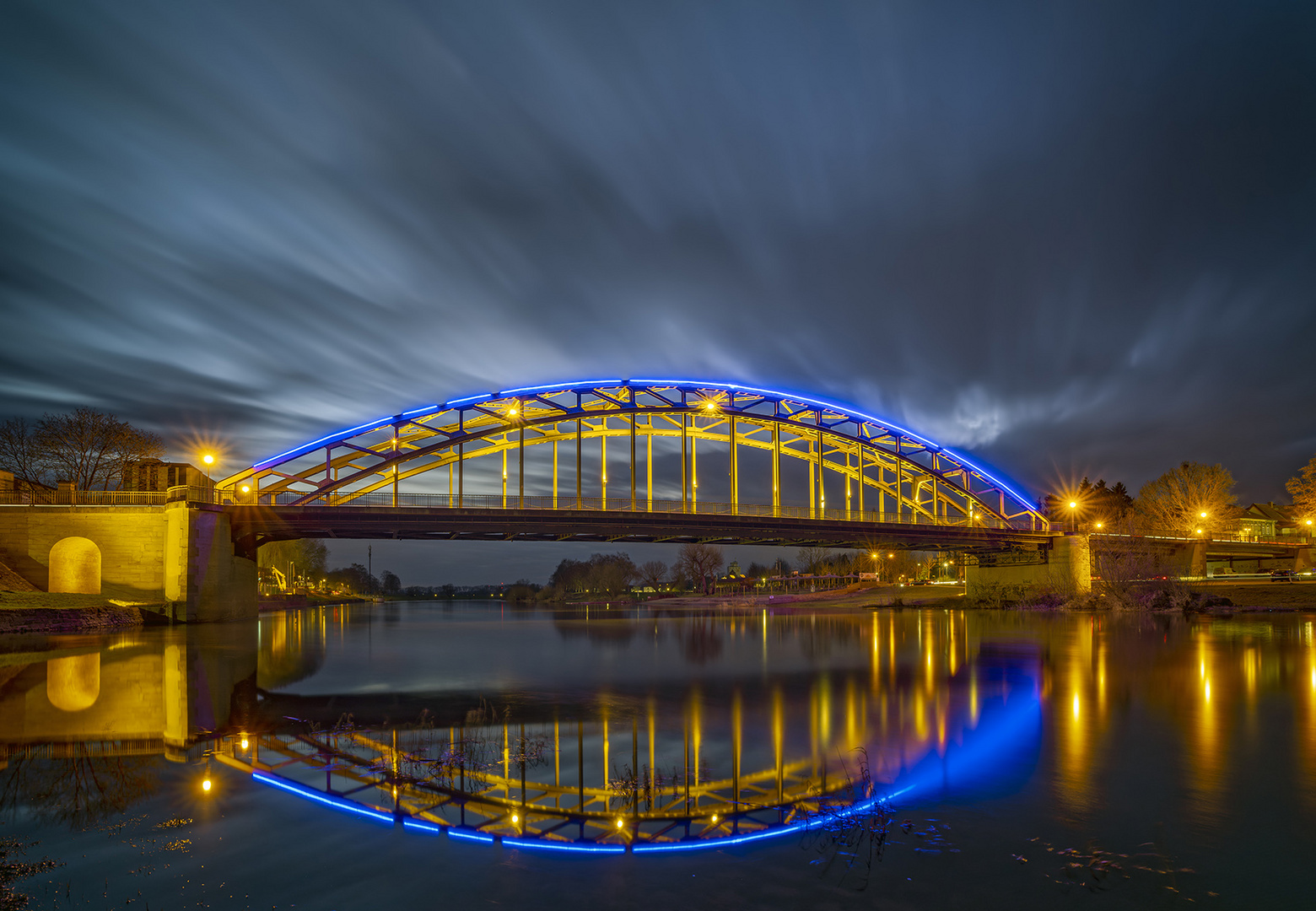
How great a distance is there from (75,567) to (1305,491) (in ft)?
361

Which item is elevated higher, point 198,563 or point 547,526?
point 547,526

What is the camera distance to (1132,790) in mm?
8672

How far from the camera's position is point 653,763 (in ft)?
33.0

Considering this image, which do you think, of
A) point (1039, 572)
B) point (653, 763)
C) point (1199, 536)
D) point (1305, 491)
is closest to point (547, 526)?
point (653, 763)

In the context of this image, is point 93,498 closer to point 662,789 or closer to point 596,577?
point 662,789

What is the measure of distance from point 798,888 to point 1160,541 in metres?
79.0

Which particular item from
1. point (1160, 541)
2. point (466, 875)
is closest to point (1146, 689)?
point (466, 875)

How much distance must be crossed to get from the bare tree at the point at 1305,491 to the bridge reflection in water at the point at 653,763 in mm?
84641

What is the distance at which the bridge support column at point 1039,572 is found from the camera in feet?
205

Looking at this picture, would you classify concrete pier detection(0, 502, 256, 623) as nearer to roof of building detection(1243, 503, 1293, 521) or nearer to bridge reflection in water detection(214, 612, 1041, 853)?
bridge reflection in water detection(214, 612, 1041, 853)

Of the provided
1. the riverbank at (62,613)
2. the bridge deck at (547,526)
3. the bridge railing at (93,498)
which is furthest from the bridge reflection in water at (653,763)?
the bridge railing at (93,498)

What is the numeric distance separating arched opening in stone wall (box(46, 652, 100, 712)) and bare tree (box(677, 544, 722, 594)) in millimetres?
109346

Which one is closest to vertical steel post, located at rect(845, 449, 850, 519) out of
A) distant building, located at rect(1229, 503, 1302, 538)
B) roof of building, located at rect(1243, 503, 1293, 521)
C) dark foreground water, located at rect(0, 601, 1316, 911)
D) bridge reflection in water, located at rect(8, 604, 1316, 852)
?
bridge reflection in water, located at rect(8, 604, 1316, 852)

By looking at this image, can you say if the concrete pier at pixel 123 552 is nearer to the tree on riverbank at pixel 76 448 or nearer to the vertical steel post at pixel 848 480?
the tree on riverbank at pixel 76 448
